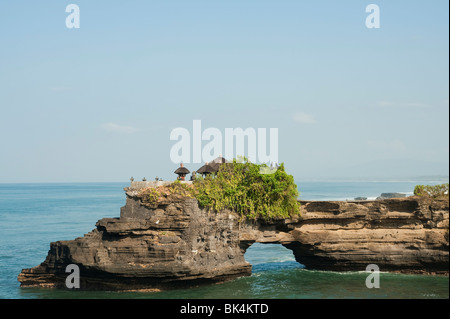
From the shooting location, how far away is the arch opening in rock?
116 ft

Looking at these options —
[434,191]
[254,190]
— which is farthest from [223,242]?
[434,191]

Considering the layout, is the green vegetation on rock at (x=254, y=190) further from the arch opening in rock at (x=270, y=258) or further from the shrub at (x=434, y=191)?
the shrub at (x=434, y=191)

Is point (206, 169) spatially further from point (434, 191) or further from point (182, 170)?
point (434, 191)

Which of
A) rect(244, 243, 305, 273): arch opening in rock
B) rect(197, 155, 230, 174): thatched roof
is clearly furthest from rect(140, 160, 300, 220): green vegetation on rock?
rect(244, 243, 305, 273): arch opening in rock

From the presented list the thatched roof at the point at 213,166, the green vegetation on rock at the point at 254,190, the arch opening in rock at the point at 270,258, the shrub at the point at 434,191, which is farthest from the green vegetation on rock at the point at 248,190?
the shrub at the point at 434,191

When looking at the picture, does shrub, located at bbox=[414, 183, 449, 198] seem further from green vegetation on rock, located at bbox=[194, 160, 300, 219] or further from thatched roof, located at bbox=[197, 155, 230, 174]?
thatched roof, located at bbox=[197, 155, 230, 174]

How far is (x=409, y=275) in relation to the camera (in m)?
30.3

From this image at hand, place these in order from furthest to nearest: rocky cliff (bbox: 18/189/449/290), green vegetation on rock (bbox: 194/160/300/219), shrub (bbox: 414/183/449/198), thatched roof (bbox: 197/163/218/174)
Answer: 1. shrub (bbox: 414/183/449/198)
2. thatched roof (bbox: 197/163/218/174)
3. green vegetation on rock (bbox: 194/160/300/219)
4. rocky cliff (bbox: 18/189/449/290)

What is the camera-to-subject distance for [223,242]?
97.1 ft

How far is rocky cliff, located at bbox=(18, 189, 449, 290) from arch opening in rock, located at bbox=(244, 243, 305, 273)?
2762 mm

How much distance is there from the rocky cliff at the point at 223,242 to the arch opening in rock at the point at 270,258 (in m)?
2.76

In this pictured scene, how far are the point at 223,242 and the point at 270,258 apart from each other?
11.7m

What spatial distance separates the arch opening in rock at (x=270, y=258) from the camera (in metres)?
35.3

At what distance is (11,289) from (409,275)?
24.4m
